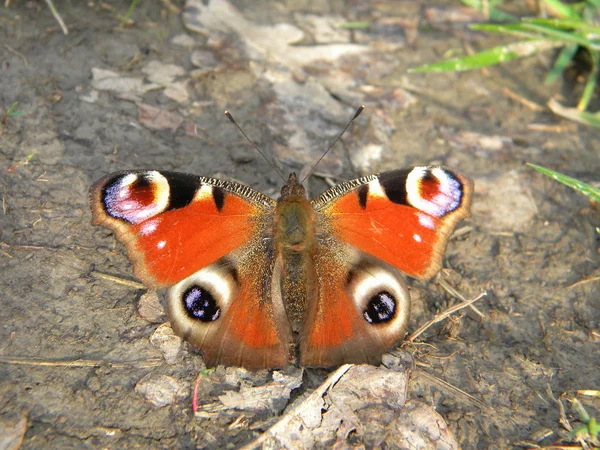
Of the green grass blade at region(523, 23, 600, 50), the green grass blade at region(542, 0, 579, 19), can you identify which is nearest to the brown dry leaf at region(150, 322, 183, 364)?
the green grass blade at region(523, 23, 600, 50)

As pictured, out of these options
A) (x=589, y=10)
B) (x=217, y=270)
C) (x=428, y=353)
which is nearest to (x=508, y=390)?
(x=428, y=353)

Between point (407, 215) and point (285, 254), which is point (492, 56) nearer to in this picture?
point (407, 215)

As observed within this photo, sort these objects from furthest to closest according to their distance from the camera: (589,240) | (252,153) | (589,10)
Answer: (589,10)
(252,153)
(589,240)

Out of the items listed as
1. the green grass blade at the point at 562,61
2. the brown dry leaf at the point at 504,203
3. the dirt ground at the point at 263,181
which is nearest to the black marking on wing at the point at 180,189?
the dirt ground at the point at 263,181

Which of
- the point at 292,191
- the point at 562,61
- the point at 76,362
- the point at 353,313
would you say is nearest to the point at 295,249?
the point at 292,191

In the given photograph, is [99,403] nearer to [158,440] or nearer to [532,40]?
[158,440]

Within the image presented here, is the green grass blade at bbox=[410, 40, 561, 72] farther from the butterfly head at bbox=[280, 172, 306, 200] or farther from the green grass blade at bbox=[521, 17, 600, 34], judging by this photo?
the butterfly head at bbox=[280, 172, 306, 200]

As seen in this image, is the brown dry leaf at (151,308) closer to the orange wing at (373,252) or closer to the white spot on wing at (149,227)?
the white spot on wing at (149,227)
